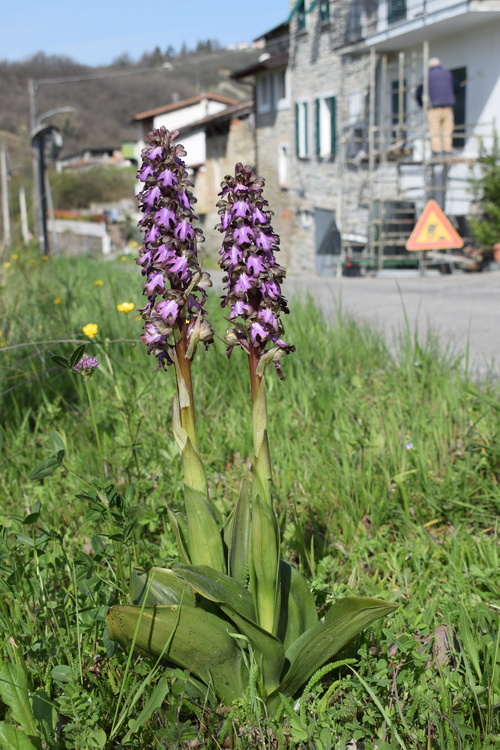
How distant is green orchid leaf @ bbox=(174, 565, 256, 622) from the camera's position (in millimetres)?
1634

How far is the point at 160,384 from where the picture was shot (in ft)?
13.8

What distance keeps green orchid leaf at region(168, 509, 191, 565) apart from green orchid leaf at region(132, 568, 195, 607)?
5cm

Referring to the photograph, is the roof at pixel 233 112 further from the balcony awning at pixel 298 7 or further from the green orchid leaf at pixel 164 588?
the green orchid leaf at pixel 164 588

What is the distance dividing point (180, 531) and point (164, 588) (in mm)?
140

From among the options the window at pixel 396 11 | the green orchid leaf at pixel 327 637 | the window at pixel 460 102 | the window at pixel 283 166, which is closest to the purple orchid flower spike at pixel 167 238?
the green orchid leaf at pixel 327 637

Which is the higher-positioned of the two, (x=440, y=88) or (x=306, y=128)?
(x=306, y=128)

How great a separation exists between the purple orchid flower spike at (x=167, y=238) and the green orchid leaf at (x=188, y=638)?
0.58m

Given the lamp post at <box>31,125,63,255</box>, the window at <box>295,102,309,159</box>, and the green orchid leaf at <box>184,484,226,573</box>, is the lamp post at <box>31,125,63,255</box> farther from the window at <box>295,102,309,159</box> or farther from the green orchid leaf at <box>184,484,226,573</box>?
the window at <box>295,102,309,159</box>

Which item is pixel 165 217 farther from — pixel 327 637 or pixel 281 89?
pixel 281 89

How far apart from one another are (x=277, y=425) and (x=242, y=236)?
7.09 feet

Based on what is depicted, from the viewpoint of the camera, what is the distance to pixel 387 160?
21.9 m

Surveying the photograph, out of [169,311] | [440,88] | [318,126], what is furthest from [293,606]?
[318,126]

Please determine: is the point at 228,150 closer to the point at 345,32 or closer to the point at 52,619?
the point at 345,32

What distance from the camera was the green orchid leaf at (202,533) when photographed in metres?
1.71
